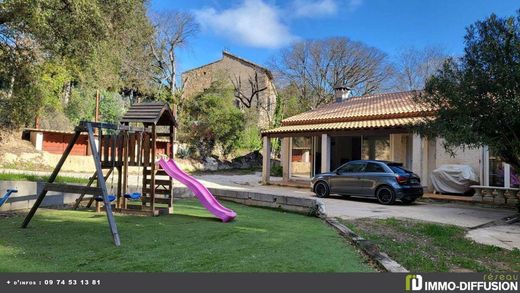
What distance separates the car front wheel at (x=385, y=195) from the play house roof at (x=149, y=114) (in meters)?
7.82

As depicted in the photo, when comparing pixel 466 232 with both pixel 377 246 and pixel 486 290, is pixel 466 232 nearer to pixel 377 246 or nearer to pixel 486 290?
pixel 377 246

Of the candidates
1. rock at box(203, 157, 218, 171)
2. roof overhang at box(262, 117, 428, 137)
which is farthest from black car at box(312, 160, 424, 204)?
rock at box(203, 157, 218, 171)

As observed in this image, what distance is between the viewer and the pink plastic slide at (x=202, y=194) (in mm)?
8375

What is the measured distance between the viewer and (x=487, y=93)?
10289 mm

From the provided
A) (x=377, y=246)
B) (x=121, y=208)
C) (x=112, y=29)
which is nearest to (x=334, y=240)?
(x=377, y=246)

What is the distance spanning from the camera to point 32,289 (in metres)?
→ 3.96

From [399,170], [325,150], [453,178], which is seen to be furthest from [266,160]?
[453,178]

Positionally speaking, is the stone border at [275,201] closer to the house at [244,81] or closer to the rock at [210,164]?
the rock at [210,164]

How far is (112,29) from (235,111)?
24223 mm

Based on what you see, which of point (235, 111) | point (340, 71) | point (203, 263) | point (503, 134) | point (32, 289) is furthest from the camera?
point (340, 71)

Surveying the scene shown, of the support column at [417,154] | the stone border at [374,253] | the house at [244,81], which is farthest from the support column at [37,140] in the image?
the stone border at [374,253]

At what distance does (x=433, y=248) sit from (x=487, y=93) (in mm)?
5640

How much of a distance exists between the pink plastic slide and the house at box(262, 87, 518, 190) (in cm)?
863

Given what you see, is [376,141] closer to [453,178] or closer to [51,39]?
[453,178]
